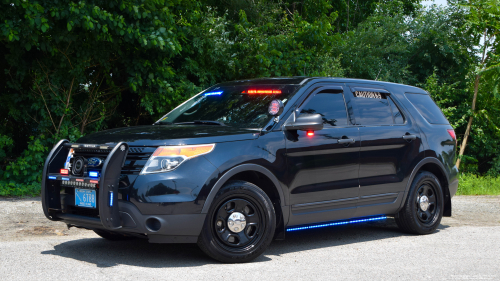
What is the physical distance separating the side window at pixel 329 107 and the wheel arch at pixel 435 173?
132cm

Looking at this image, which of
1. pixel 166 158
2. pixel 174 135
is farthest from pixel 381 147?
pixel 166 158

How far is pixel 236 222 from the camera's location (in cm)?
523

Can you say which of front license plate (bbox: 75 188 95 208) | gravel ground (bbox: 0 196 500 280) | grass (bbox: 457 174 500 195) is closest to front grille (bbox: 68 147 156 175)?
front license plate (bbox: 75 188 95 208)

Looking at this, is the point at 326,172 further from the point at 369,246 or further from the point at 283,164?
the point at 369,246

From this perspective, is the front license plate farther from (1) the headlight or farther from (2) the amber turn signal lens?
(2) the amber turn signal lens

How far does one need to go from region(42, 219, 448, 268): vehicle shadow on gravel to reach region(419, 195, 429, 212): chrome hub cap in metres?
0.44

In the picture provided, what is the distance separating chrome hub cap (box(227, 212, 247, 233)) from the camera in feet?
17.1

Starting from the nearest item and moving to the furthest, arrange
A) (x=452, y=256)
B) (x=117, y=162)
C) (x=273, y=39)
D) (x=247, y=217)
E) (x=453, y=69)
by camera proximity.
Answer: (x=117, y=162), (x=247, y=217), (x=452, y=256), (x=273, y=39), (x=453, y=69)

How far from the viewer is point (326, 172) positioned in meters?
5.96

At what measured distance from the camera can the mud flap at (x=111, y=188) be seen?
4785mm

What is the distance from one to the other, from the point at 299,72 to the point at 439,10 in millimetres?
9482

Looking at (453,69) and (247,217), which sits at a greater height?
(453,69)

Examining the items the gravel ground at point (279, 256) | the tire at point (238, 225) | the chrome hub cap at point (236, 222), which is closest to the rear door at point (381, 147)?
the gravel ground at point (279, 256)

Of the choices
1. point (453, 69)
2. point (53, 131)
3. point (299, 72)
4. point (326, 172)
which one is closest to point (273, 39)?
point (299, 72)
